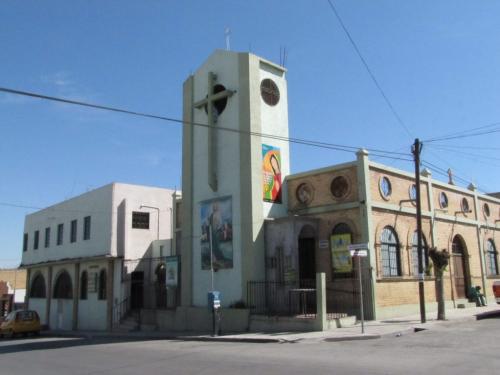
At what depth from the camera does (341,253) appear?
21219 mm

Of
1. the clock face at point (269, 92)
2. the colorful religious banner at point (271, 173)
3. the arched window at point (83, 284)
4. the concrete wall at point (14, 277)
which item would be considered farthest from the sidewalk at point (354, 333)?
the concrete wall at point (14, 277)

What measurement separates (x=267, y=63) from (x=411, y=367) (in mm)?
17276

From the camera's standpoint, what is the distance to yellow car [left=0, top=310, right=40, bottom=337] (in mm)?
29297

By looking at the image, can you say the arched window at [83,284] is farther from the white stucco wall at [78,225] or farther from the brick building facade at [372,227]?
the brick building facade at [372,227]

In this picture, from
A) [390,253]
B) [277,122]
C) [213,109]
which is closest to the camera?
[390,253]

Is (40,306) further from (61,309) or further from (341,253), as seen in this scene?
(341,253)

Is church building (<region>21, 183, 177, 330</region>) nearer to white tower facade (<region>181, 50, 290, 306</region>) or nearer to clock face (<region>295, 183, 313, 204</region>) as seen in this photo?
white tower facade (<region>181, 50, 290, 306</region>)

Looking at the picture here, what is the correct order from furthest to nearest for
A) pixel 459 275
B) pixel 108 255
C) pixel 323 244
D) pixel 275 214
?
pixel 108 255, pixel 459 275, pixel 275 214, pixel 323 244

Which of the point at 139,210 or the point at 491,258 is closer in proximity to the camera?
the point at 139,210

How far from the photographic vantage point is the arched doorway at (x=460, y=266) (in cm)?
2710

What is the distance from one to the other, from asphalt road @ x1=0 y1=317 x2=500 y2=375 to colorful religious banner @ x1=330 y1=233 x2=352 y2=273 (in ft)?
15.7

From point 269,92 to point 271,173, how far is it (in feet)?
12.8

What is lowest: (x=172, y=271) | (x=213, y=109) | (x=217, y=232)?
(x=172, y=271)

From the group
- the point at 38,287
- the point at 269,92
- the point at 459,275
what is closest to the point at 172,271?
the point at 269,92
